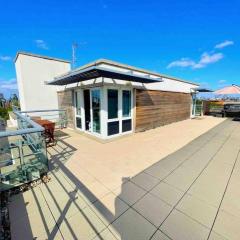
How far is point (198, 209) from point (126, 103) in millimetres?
4908

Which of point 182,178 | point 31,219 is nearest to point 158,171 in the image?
point 182,178

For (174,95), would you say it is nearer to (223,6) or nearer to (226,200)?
(223,6)

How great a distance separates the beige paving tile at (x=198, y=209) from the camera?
2.04m

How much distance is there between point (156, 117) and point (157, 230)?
6842mm

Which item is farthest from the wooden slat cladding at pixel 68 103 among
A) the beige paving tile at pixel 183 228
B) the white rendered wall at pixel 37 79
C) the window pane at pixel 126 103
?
the beige paving tile at pixel 183 228

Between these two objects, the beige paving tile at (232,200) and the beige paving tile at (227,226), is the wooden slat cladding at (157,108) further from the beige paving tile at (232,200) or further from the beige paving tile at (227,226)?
the beige paving tile at (227,226)

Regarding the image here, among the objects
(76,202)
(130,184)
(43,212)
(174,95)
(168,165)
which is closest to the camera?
(43,212)

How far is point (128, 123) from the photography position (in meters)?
6.76

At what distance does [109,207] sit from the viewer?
7.45 ft

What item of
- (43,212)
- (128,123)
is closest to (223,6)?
(128,123)

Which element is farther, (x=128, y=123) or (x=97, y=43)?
(x=97, y=43)

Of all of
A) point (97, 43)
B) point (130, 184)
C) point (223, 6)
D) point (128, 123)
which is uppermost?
point (97, 43)

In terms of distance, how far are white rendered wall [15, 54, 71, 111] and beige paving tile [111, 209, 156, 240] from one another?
8.49 metres

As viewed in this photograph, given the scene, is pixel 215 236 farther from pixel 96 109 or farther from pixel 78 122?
pixel 78 122
